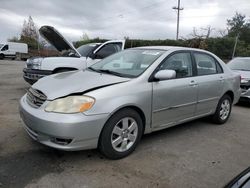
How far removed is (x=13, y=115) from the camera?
16.8 ft

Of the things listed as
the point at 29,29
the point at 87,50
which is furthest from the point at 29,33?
the point at 87,50

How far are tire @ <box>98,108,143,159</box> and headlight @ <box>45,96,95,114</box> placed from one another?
354 millimetres

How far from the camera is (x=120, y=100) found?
3.30m

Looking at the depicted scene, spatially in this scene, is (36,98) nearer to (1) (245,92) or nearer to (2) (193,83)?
(2) (193,83)

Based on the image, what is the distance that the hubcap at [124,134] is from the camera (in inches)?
133

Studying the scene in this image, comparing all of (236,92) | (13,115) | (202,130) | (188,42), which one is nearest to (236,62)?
(236,92)

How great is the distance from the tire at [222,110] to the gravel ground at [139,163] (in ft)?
1.95

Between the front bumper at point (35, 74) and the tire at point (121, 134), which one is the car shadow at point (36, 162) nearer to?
the tire at point (121, 134)

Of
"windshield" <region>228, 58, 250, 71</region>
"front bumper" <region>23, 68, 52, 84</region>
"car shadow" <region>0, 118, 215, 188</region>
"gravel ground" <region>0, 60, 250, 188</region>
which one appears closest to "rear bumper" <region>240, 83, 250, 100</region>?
"windshield" <region>228, 58, 250, 71</region>

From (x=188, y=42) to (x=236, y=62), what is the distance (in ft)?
44.3

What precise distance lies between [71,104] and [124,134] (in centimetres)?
84

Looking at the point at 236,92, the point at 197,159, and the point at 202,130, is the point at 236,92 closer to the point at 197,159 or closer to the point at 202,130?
the point at 202,130

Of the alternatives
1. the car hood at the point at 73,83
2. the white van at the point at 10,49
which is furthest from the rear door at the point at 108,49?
the white van at the point at 10,49

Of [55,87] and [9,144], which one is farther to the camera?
[9,144]
